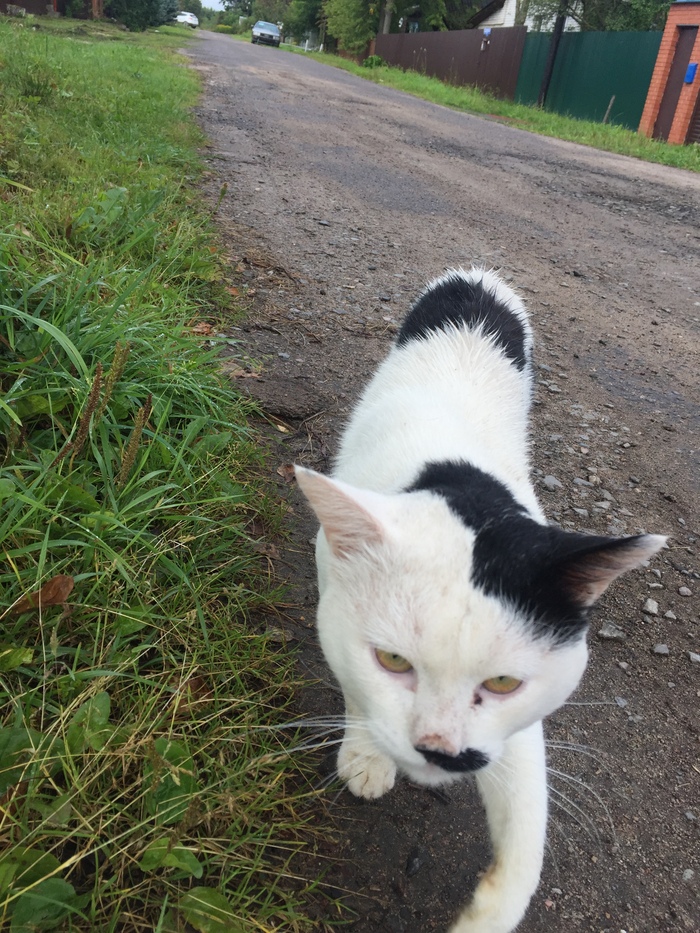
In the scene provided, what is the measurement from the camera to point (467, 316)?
7.99 ft

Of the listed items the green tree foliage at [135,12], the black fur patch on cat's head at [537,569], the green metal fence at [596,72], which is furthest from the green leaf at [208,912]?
the green tree foliage at [135,12]

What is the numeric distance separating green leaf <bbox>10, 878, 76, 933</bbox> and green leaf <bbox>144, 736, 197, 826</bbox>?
18 centimetres

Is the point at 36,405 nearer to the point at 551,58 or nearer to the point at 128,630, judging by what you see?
the point at 128,630

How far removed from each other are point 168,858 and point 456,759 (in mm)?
548

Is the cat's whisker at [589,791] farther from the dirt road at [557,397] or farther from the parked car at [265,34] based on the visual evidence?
the parked car at [265,34]

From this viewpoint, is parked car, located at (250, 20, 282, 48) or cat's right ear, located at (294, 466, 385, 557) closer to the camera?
cat's right ear, located at (294, 466, 385, 557)

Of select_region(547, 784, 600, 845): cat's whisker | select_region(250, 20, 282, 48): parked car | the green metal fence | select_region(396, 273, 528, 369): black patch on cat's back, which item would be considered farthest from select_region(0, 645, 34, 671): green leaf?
select_region(250, 20, 282, 48): parked car

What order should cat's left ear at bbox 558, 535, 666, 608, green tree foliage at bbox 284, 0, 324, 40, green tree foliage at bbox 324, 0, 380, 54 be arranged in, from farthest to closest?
green tree foliage at bbox 284, 0, 324, 40, green tree foliage at bbox 324, 0, 380, 54, cat's left ear at bbox 558, 535, 666, 608

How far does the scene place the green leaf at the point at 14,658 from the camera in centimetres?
129

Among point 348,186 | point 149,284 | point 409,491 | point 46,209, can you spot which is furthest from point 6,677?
point 348,186

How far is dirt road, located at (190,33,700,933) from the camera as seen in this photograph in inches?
58.5

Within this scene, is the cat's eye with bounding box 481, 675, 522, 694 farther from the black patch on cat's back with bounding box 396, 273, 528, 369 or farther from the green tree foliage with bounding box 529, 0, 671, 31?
the green tree foliage with bounding box 529, 0, 671, 31

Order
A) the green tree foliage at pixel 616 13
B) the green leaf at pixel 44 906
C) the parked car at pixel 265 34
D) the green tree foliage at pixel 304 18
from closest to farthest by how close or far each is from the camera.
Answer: the green leaf at pixel 44 906 < the green tree foliage at pixel 616 13 < the parked car at pixel 265 34 < the green tree foliage at pixel 304 18

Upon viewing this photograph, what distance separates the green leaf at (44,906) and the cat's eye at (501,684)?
2.62 feet
